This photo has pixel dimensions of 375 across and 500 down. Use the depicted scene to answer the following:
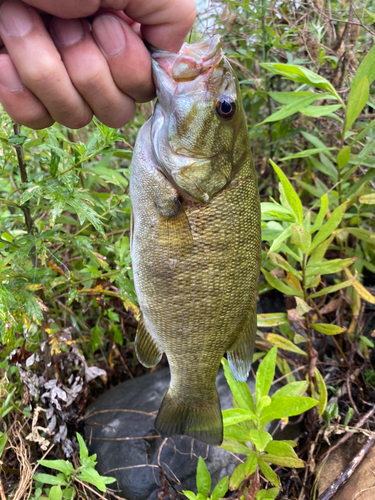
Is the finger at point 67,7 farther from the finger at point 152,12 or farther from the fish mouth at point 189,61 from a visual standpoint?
the fish mouth at point 189,61

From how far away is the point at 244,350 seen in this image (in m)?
1.38

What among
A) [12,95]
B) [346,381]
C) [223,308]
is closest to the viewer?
[12,95]

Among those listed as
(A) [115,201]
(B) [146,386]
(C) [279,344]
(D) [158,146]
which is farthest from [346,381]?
(D) [158,146]

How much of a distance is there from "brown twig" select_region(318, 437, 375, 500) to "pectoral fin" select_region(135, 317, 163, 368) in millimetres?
1052

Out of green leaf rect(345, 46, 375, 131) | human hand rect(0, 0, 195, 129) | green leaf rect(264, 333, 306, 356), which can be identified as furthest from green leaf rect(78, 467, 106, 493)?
green leaf rect(345, 46, 375, 131)

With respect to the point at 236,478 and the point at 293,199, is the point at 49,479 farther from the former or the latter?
the point at 293,199

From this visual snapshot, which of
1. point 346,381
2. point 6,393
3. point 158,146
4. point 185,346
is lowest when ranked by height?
point 346,381

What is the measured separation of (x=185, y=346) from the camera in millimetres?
1339

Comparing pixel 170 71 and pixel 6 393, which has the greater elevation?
pixel 170 71

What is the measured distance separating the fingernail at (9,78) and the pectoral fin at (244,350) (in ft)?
3.39

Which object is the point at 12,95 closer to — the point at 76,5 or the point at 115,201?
the point at 76,5

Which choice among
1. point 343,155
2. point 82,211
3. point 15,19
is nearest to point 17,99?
point 15,19

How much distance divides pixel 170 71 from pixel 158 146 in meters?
0.22

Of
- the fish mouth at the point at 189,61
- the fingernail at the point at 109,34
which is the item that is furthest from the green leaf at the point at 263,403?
the fingernail at the point at 109,34
